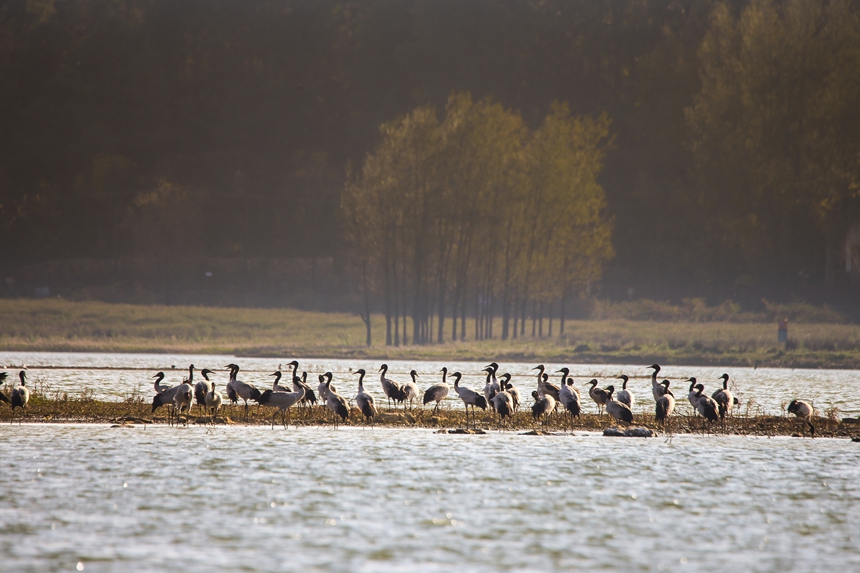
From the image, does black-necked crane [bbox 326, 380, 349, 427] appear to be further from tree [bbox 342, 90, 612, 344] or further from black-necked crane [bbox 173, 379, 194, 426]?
tree [bbox 342, 90, 612, 344]

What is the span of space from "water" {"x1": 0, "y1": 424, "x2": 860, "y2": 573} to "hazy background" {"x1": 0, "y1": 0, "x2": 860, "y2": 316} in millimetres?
62447

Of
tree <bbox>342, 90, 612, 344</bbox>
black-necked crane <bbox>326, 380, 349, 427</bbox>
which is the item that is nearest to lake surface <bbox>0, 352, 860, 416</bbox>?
black-necked crane <bbox>326, 380, 349, 427</bbox>

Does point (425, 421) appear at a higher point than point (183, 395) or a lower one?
lower

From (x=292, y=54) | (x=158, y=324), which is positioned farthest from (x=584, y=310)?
(x=292, y=54)

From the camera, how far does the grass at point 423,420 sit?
2841 cm

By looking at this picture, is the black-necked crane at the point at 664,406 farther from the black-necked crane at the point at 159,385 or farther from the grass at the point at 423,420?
the black-necked crane at the point at 159,385

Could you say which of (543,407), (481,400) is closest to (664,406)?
(543,407)

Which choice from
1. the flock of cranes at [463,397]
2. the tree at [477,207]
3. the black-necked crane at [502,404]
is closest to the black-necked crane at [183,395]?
the flock of cranes at [463,397]

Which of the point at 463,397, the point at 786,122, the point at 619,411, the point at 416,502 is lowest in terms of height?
the point at 416,502

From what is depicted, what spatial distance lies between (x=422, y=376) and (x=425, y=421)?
19.4 metres

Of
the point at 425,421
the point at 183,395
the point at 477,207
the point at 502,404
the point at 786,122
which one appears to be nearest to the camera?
the point at 183,395

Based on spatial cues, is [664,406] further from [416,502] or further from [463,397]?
[416,502]

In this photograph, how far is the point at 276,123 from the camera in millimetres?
134750

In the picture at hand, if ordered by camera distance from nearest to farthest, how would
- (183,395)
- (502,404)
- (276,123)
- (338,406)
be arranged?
(183,395) → (338,406) → (502,404) → (276,123)
